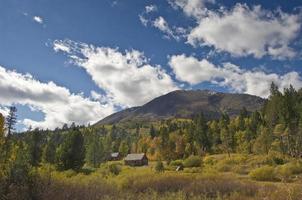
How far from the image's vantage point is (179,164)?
195 ft

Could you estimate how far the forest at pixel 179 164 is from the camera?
12.4m

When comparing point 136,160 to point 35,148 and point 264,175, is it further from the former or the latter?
point 264,175

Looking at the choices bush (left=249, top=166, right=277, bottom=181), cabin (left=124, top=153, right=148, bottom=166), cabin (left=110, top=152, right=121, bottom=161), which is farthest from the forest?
cabin (left=124, top=153, right=148, bottom=166)

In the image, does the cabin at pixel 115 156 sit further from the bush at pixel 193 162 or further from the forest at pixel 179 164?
the bush at pixel 193 162

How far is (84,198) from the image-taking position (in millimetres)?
13336

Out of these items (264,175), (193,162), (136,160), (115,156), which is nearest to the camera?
(264,175)

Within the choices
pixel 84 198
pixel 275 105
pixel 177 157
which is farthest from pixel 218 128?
pixel 84 198

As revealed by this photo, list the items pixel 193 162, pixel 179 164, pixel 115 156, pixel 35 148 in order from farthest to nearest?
1. pixel 115 156
2. pixel 35 148
3. pixel 179 164
4. pixel 193 162

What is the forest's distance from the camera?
1240 centimetres

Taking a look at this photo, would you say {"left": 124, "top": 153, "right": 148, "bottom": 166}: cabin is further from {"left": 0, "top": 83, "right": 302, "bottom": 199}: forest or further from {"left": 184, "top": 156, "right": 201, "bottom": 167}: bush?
{"left": 184, "top": 156, "right": 201, "bottom": 167}: bush

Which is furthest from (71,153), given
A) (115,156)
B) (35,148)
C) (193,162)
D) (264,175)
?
(115,156)

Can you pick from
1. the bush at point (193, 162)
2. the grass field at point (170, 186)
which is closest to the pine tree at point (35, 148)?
the bush at point (193, 162)

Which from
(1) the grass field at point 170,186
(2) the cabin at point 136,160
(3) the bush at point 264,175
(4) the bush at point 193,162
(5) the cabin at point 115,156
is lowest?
(1) the grass field at point 170,186

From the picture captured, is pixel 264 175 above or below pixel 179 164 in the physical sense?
below
